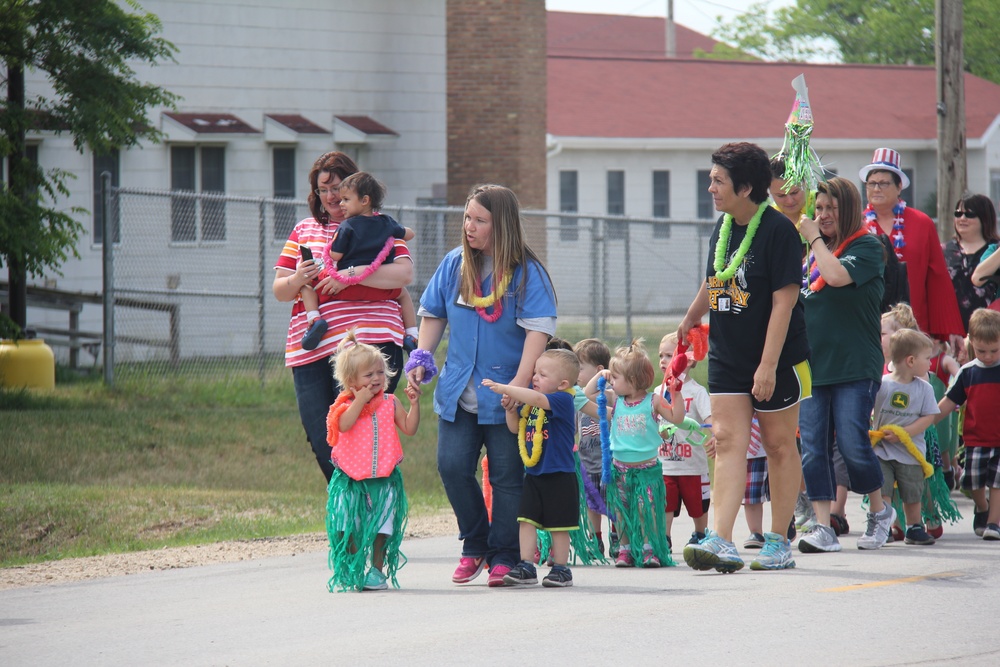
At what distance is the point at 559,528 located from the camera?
6.88 metres

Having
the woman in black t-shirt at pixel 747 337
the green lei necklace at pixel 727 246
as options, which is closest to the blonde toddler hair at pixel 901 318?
the woman in black t-shirt at pixel 747 337

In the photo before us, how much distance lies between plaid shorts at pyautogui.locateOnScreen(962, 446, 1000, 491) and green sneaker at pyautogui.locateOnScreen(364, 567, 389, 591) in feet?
13.2

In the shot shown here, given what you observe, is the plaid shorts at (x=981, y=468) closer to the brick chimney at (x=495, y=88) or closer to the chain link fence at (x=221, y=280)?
the chain link fence at (x=221, y=280)

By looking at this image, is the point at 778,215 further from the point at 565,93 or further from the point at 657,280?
the point at 565,93

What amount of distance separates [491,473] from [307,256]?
5.66 feet

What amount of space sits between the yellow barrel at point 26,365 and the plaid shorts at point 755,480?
9.62 m

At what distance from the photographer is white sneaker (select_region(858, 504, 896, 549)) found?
26.4 ft

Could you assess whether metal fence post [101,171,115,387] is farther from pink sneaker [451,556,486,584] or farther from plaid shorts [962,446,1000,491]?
plaid shorts [962,446,1000,491]

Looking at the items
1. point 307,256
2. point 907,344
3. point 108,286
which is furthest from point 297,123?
point 907,344

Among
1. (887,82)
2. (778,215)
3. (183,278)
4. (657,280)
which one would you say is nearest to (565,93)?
(657,280)

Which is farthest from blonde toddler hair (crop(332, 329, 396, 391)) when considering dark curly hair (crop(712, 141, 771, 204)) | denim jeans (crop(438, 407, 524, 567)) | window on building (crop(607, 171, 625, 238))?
window on building (crop(607, 171, 625, 238))

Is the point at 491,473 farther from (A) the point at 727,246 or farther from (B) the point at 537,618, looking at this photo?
(A) the point at 727,246

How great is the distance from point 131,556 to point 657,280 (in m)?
19.1

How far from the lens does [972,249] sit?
10.0 meters
